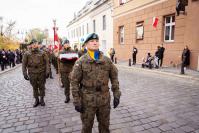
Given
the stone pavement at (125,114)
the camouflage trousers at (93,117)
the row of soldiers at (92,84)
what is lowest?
the stone pavement at (125,114)

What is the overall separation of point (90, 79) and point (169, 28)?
13192 millimetres

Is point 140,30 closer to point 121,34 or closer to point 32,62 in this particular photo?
point 121,34

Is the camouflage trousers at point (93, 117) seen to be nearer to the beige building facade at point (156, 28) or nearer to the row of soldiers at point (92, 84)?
the row of soldiers at point (92, 84)

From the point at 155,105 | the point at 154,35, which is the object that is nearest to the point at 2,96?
the point at 155,105

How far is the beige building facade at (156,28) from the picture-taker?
11.8m

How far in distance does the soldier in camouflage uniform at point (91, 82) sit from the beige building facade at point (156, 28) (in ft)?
34.1

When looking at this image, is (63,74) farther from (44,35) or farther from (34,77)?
(44,35)

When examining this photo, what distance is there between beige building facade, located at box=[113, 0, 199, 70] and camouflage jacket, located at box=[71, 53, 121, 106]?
34.2 ft

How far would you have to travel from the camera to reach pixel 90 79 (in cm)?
275

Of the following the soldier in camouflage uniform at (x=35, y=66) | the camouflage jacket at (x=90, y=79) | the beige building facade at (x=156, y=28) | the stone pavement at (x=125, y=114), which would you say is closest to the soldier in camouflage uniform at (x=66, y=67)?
the stone pavement at (x=125, y=114)

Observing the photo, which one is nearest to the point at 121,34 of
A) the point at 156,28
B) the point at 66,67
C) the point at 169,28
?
the point at 156,28

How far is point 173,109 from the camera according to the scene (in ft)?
16.6

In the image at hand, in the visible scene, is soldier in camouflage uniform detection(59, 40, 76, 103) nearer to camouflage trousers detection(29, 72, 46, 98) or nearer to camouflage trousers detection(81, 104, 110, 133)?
camouflage trousers detection(29, 72, 46, 98)

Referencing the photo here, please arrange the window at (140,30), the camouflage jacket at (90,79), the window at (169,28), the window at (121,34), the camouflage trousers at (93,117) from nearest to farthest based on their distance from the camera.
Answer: the camouflage jacket at (90,79), the camouflage trousers at (93,117), the window at (169,28), the window at (140,30), the window at (121,34)
